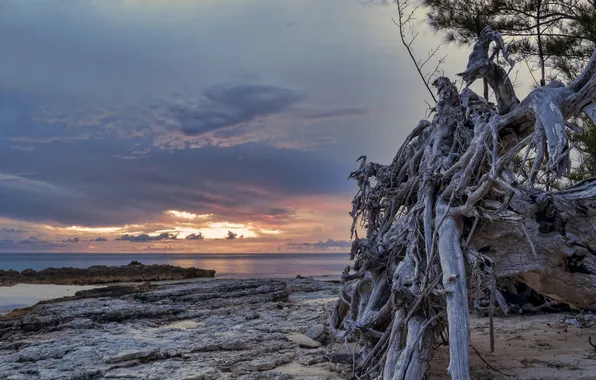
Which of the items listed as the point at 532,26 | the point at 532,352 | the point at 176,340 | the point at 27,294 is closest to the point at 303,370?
the point at 532,352

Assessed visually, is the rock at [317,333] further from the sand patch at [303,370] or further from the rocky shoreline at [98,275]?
the rocky shoreline at [98,275]

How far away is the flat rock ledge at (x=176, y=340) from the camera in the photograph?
6426 millimetres

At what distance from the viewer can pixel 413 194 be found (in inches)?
258

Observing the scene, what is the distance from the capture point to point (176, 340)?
851 centimetres

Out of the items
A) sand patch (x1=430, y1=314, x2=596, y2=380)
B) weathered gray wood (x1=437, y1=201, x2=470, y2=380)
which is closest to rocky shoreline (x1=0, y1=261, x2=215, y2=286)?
sand patch (x1=430, y1=314, x2=596, y2=380)

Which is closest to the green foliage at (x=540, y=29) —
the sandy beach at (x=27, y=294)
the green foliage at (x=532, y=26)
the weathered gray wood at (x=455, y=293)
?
the green foliage at (x=532, y=26)

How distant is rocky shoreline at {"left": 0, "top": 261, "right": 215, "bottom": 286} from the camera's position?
82.7ft

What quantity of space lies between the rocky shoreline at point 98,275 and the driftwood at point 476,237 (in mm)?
21649

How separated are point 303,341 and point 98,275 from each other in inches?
865

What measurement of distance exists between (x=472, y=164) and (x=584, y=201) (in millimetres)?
1182

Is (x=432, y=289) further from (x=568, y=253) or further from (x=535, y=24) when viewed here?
(x=535, y=24)

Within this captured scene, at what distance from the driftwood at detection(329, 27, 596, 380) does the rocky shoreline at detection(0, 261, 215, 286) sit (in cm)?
2165

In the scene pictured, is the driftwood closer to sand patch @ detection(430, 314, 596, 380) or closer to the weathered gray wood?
the weathered gray wood

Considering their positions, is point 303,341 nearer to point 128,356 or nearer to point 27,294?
point 128,356
